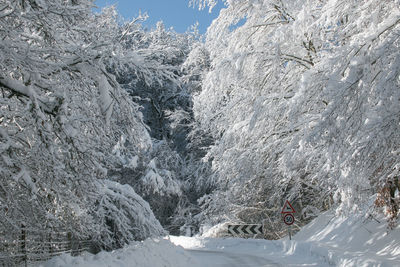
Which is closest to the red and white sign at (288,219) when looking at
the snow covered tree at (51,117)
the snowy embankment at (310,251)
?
the snowy embankment at (310,251)

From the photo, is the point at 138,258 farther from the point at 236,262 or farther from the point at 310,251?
the point at 310,251

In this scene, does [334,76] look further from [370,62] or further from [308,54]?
[308,54]

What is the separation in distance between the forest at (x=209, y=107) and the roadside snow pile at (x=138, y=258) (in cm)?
46

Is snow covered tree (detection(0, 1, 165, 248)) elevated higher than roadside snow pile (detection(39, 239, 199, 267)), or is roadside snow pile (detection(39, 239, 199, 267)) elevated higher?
snow covered tree (detection(0, 1, 165, 248))

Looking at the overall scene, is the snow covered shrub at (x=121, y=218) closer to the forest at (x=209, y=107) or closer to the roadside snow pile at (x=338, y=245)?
Result: the forest at (x=209, y=107)

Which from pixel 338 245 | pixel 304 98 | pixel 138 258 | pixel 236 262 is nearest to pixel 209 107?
pixel 236 262

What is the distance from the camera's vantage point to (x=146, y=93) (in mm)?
31438

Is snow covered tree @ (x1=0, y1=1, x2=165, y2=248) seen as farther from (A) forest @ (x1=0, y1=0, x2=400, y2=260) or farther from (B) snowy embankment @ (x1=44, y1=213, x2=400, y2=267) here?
(B) snowy embankment @ (x1=44, y1=213, x2=400, y2=267)

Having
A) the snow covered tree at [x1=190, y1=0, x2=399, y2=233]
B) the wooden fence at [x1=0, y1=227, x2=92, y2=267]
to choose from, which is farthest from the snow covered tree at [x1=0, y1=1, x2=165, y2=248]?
the snow covered tree at [x1=190, y1=0, x2=399, y2=233]

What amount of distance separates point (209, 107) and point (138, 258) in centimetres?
602

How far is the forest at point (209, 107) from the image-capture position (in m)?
5.37

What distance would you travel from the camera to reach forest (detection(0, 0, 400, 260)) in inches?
211

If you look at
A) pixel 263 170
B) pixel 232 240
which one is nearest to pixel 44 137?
pixel 263 170

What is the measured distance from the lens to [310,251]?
10555mm
